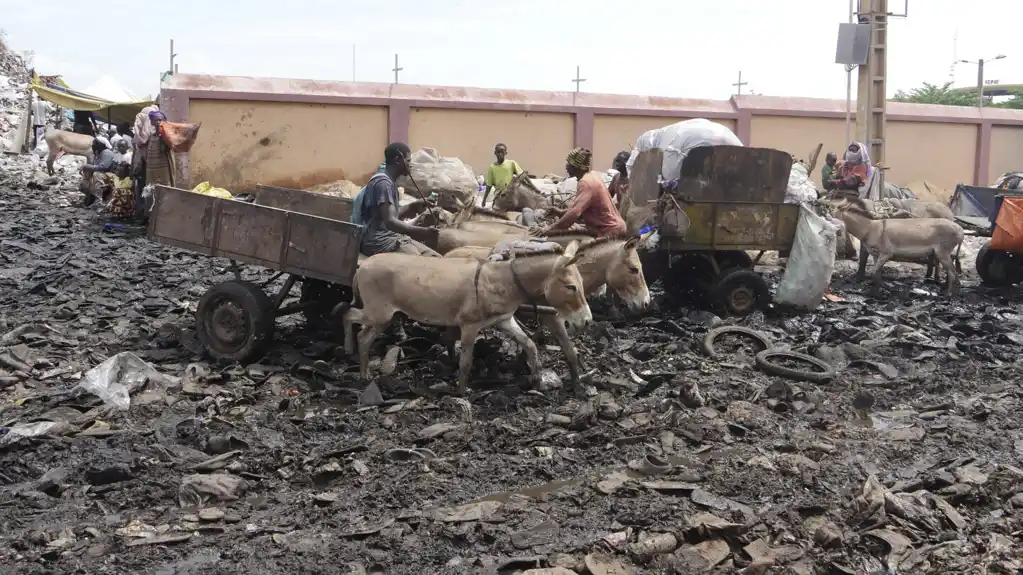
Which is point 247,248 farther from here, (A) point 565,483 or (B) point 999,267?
(B) point 999,267

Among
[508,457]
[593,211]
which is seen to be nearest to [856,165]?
[593,211]

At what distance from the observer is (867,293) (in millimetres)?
13164

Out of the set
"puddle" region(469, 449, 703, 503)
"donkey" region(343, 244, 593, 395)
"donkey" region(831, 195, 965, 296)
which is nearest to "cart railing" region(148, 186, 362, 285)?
"donkey" region(343, 244, 593, 395)

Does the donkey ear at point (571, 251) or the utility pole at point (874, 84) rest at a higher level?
the utility pole at point (874, 84)

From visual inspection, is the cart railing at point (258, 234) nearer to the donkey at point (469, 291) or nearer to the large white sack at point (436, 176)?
the donkey at point (469, 291)

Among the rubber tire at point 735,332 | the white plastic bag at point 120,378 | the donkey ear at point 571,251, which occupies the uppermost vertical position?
the donkey ear at point 571,251

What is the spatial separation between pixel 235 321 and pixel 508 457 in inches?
139

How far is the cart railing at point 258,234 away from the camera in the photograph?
798 centimetres

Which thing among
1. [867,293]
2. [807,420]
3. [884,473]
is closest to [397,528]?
[884,473]

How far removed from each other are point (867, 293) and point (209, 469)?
1031 centimetres

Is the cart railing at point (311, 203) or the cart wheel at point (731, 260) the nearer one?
the cart railing at point (311, 203)

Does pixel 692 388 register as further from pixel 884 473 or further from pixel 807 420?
pixel 884 473

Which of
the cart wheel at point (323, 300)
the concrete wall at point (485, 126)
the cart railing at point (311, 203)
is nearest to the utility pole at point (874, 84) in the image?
the concrete wall at point (485, 126)

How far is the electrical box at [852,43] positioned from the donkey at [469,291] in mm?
12180
